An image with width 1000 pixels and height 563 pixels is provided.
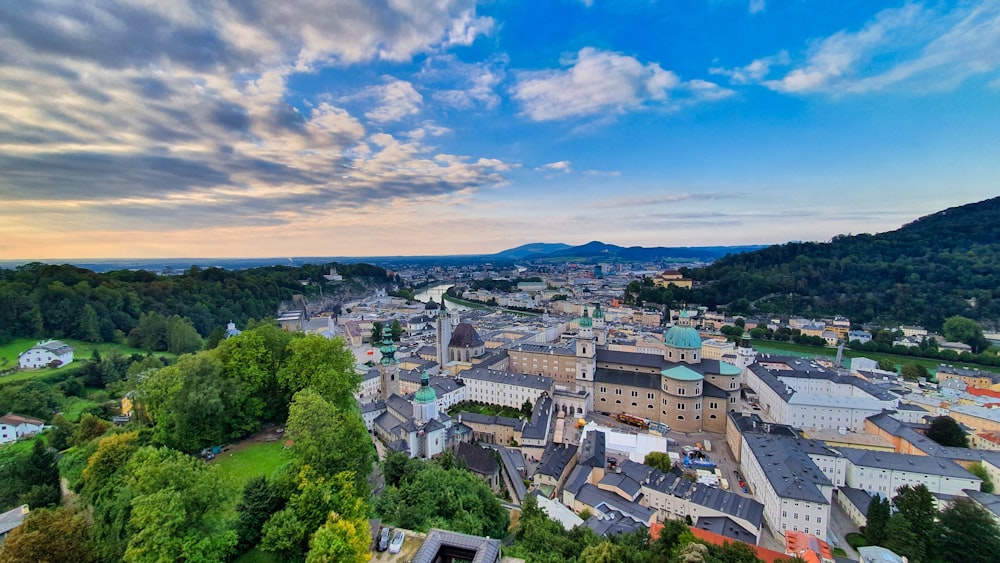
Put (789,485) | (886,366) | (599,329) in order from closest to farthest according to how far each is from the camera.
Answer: (789,485)
(599,329)
(886,366)

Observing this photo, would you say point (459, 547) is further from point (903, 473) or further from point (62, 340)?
point (62, 340)

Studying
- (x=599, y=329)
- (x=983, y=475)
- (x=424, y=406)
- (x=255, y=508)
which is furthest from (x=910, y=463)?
(x=255, y=508)

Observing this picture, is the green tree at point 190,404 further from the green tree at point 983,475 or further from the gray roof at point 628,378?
the green tree at point 983,475

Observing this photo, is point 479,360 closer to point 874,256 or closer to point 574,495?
point 574,495

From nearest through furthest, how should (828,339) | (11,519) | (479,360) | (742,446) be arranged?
(11,519), (742,446), (479,360), (828,339)

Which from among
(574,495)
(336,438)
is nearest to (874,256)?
(574,495)

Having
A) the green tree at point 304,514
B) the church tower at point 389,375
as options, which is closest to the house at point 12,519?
the green tree at point 304,514
